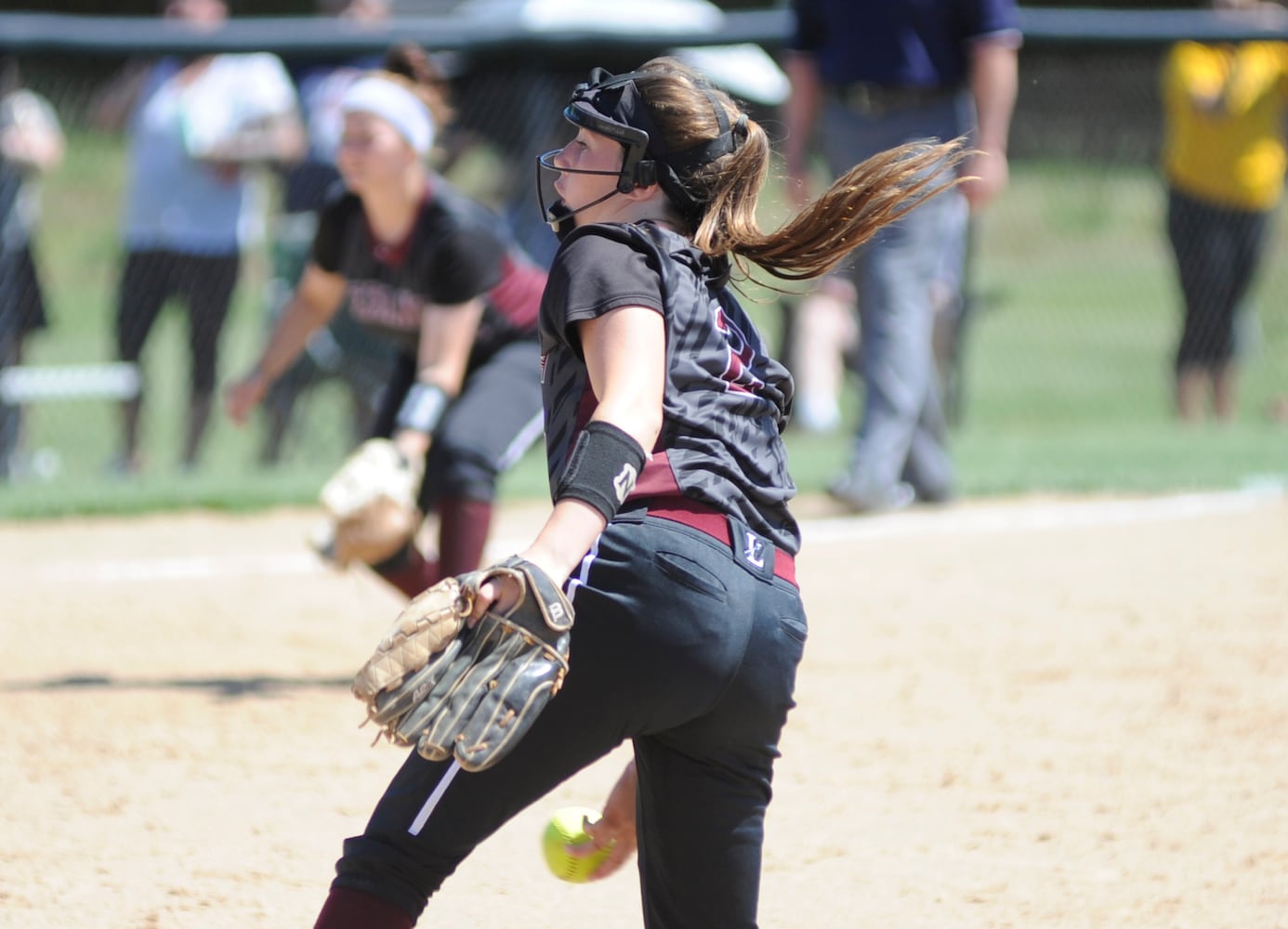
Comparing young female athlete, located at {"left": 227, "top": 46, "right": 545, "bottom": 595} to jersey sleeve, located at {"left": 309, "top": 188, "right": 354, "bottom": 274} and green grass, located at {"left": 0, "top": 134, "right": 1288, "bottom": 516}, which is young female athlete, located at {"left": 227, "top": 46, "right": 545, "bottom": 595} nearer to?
jersey sleeve, located at {"left": 309, "top": 188, "right": 354, "bottom": 274}

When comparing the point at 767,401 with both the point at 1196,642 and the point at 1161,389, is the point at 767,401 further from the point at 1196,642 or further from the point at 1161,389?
the point at 1161,389

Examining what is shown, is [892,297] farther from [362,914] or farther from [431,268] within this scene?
[362,914]

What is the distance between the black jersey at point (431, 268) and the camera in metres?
4.70

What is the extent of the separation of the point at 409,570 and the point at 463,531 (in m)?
0.24

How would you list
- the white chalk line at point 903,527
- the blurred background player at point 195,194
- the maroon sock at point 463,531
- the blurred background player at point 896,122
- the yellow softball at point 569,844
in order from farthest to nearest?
the blurred background player at point 195,194
the blurred background player at point 896,122
the white chalk line at point 903,527
the maroon sock at point 463,531
the yellow softball at point 569,844

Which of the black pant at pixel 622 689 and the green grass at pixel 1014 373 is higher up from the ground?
the green grass at pixel 1014 373

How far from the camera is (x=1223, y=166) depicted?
9.41 m

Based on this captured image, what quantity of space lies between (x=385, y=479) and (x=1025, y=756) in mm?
1773

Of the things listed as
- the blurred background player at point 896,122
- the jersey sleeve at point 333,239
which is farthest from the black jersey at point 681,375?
the blurred background player at point 896,122

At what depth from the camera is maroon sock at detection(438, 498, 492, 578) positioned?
460 centimetres

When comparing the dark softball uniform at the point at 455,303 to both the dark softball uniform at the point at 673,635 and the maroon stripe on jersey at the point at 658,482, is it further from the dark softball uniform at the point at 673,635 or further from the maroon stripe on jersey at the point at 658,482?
the maroon stripe on jersey at the point at 658,482

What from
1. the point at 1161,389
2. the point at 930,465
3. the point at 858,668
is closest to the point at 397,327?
the point at 858,668

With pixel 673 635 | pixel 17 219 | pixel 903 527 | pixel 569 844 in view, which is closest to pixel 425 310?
pixel 569 844

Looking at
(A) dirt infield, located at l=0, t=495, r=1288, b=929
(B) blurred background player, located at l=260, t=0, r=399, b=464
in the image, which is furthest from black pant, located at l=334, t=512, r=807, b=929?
(B) blurred background player, located at l=260, t=0, r=399, b=464
